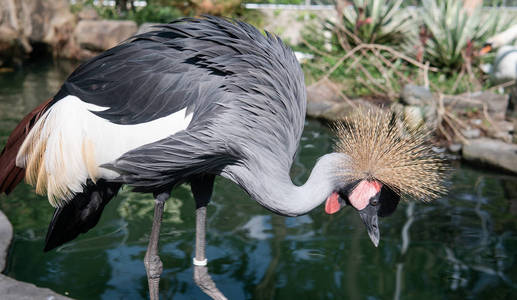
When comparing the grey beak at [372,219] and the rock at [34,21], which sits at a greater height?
the grey beak at [372,219]

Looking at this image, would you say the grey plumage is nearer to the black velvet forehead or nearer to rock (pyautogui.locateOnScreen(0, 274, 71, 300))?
the black velvet forehead

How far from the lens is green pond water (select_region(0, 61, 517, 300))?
2520 millimetres

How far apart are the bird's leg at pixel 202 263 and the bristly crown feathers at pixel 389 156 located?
55cm

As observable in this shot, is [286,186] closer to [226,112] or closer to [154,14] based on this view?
[226,112]

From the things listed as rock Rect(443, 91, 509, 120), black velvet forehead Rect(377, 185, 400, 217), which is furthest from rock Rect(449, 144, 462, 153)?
black velvet forehead Rect(377, 185, 400, 217)

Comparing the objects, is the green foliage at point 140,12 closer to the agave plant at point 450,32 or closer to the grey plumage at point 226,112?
the agave plant at point 450,32

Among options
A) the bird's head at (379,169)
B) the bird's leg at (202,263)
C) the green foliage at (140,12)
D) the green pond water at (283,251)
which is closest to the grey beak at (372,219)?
the bird's head at (379,169)

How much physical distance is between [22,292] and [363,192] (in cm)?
123

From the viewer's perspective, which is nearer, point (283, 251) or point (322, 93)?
point (283, 251)

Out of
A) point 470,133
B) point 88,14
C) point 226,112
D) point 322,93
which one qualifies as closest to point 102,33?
point 88,14

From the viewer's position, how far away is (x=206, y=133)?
1.77 m

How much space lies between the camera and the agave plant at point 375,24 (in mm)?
6633

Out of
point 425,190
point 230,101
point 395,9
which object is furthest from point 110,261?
point 395,9

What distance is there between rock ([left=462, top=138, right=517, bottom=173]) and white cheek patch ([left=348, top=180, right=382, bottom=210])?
2.44 metres
